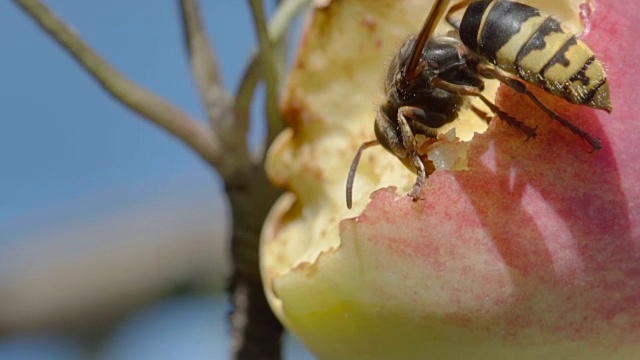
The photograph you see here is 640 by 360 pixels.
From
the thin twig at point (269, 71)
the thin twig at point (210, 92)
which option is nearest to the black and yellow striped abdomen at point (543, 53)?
the thin twig at point (269, 71)

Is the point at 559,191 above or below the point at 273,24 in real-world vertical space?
above

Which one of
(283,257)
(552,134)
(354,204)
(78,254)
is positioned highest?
(552,134)

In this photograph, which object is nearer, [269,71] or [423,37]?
[423,37]

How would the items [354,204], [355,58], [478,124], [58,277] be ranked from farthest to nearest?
[58,277] → [355,58] → [354,204] → [478,124]

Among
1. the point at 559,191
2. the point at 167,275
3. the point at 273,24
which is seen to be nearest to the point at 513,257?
the point at 559,191

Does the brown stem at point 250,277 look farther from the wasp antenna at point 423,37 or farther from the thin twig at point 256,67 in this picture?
the wasp antenna at point 423,37

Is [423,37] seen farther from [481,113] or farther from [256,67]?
[256,67]

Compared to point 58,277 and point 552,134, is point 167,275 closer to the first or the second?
point 58,277

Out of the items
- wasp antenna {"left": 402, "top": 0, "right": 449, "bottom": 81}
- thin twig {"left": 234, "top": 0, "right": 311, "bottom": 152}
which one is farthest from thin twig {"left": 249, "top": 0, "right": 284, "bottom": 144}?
wasp antenna {"left": 402, "top": 0, "right": 449, "bottom": 81}

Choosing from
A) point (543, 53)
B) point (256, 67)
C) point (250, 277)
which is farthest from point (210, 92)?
point (543, 53)
